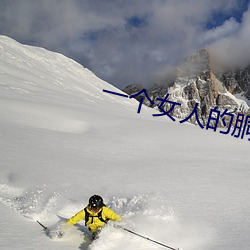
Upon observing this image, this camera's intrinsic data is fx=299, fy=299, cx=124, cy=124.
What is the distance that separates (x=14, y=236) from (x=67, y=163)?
401 cm

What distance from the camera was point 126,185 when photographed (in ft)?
23.9

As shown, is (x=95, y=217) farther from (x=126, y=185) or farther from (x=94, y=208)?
(x=126, y=185)

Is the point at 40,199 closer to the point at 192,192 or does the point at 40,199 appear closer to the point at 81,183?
the point at 81,183

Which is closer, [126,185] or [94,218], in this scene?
[94,218]

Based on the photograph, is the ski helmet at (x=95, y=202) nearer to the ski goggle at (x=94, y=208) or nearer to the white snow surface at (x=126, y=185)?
the ski goggle at (x=94, y=208)

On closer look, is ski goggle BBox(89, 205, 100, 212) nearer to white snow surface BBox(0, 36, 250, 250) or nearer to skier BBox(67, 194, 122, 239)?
skier BBox(67, 194, 122, 239)

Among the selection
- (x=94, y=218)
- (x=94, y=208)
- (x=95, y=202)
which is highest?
(x=95, y=202)

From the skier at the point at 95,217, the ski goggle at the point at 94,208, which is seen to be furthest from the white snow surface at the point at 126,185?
the ski goggle at the point at 94,208

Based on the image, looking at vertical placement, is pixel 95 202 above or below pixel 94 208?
above

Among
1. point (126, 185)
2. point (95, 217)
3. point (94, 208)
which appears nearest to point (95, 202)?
point (94, 208)

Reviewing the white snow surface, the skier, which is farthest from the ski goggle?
the white snow surface

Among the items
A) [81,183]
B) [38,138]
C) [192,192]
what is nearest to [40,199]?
[81,183]

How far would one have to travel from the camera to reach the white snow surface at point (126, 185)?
4980 mm

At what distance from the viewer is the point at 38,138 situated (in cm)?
1104
